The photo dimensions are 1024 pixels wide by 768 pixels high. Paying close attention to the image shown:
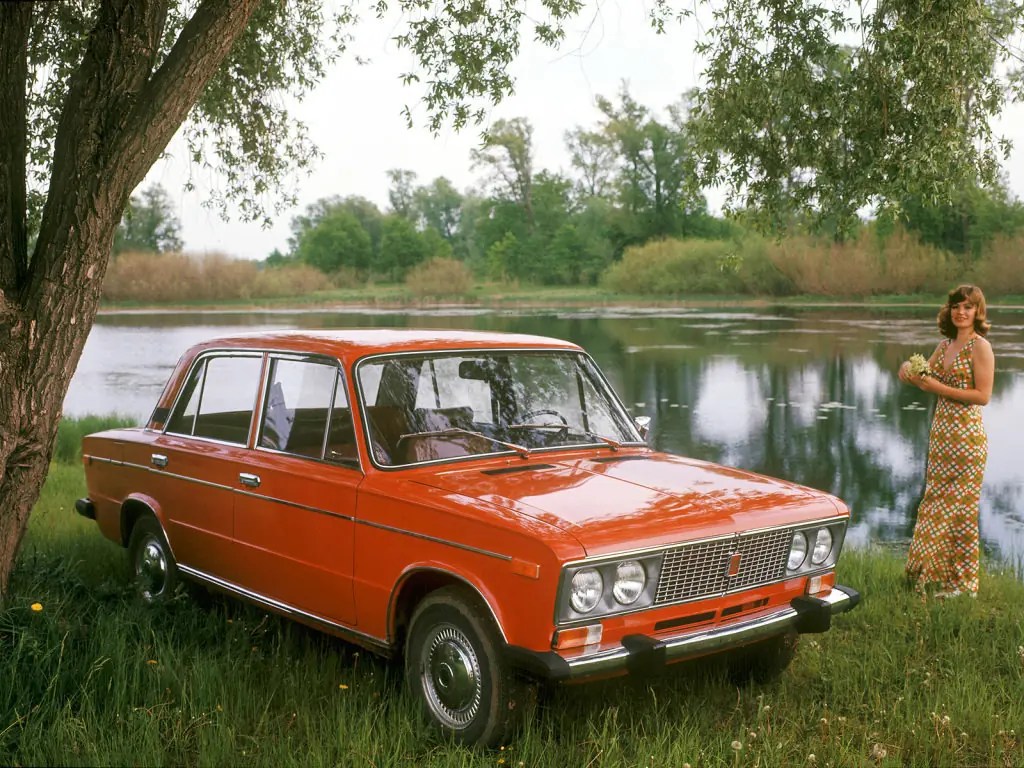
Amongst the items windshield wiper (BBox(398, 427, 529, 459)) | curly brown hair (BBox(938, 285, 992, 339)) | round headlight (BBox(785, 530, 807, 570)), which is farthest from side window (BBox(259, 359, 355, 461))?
curly brown hair (BBox(938, 285, 992, 339))

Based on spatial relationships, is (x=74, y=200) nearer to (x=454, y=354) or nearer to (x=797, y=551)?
(x=454, y=354)

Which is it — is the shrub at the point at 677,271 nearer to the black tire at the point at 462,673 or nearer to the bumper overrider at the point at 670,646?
the bumper overrider at the point at 670,646

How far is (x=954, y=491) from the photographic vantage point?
283 inches

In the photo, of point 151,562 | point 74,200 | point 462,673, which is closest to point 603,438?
point 462,673

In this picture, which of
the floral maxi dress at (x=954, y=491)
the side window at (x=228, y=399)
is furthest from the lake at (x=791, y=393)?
the side window at (x=228, y=399)

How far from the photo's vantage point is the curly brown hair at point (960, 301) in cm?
711

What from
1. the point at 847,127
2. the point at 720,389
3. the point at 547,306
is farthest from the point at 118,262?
the point at 847,127

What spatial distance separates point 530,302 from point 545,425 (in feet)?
237

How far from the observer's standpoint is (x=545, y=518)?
4.27m

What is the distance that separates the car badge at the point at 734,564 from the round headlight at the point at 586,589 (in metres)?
0.69

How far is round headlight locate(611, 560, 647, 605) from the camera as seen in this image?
167 inches

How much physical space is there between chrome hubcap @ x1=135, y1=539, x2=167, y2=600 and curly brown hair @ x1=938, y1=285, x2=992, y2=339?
5.26 metres

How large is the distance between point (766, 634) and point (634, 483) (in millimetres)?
869

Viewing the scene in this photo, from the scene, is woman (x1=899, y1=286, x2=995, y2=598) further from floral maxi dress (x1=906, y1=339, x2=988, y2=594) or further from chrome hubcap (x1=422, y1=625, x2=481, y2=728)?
chrome hubcap (x1=422, y1=625, x2=481, y2=728)
